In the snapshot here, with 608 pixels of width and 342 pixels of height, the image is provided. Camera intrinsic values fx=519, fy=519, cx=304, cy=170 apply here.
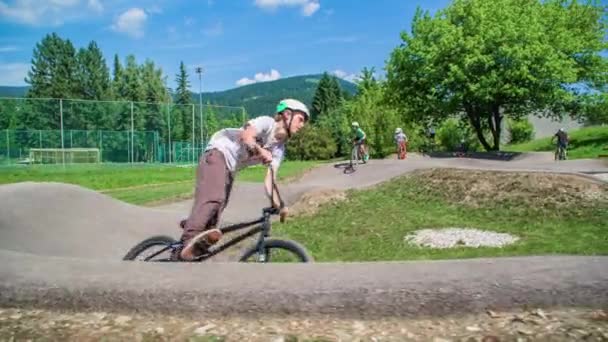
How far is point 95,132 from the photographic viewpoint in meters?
32.4

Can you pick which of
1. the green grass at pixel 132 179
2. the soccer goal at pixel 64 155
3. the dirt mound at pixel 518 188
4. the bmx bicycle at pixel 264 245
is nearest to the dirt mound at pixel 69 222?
the bmx bicycle at pixel 264 245

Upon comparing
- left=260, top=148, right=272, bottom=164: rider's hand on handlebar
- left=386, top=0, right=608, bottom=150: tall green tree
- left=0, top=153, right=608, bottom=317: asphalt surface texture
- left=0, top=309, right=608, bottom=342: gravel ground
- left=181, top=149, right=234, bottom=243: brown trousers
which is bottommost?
left=0, top=309, right=608, bottom=342: gravel ground

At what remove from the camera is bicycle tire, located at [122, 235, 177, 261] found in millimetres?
4789

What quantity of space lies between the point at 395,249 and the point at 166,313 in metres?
6.16

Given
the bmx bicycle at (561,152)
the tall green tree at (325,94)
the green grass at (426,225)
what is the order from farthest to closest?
the tall green tree at (325,94) < the bmx bicycle at (561,152) < the green grass at (426,225)

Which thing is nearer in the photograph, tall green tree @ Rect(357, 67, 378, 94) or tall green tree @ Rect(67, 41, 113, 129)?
tall green tree @ Rect(357, 67, 378, 94)

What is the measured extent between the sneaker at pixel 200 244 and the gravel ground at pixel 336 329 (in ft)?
4.68

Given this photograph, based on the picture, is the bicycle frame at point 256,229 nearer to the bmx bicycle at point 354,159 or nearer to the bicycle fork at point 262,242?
the bicycle fork at point 262,242

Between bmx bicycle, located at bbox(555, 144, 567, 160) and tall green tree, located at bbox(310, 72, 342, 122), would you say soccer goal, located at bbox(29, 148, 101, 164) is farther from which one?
tall green tree, located at bbox(310, 72, 342, 122)

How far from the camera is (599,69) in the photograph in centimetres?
3306

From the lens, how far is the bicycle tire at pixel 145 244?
479 centimetres


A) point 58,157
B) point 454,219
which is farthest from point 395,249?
point 58,157

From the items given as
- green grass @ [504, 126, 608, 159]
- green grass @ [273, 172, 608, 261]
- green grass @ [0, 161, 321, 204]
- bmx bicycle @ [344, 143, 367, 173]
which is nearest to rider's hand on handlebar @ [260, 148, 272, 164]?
green grass @ [273, 172, 608, 261]

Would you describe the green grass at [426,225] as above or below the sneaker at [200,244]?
below
